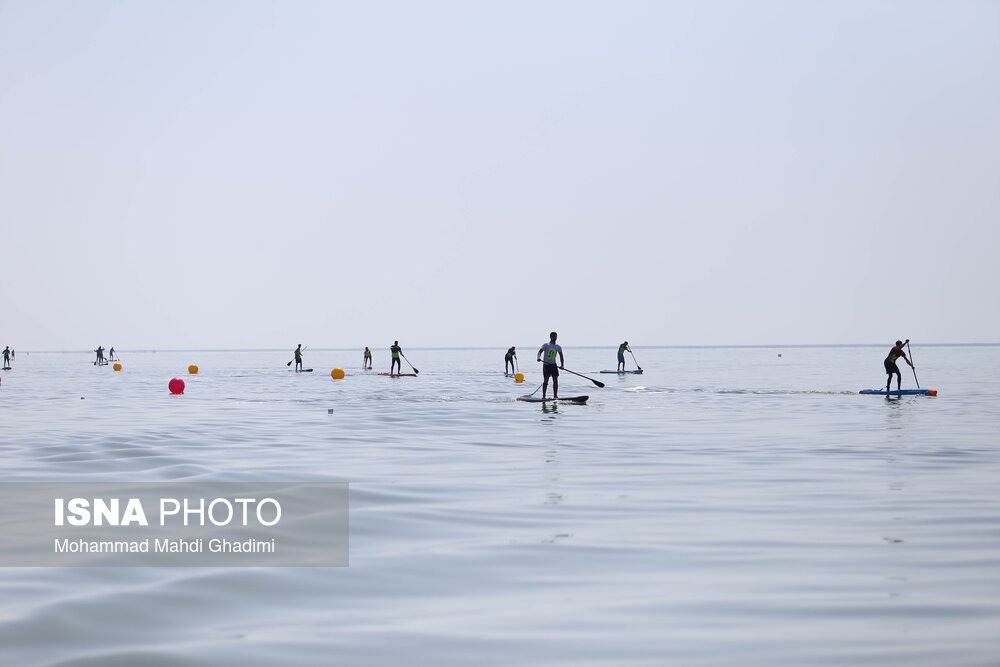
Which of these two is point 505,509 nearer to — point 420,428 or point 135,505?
point 135,505

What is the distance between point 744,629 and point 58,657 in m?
3.76

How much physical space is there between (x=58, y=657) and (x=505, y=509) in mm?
5601

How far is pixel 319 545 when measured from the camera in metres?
8.35

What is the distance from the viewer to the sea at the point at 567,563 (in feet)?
17.6

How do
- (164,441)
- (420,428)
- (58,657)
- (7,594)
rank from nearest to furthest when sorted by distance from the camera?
(58,657) → (7,594) → (164,441) → (420,428)

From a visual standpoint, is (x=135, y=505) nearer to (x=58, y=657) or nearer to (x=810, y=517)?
(x=58, y=657)

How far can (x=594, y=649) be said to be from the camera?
5.27 metres

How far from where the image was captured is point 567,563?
7520mm

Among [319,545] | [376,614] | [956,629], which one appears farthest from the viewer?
[319,545]

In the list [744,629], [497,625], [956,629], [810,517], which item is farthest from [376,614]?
[810,517]

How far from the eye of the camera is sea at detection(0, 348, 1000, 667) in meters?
5.35

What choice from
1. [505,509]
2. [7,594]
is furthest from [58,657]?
[505,509]

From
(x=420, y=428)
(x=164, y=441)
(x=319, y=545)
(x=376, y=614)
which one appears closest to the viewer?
(x=376, y=614)

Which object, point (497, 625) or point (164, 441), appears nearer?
point (497, 625)
